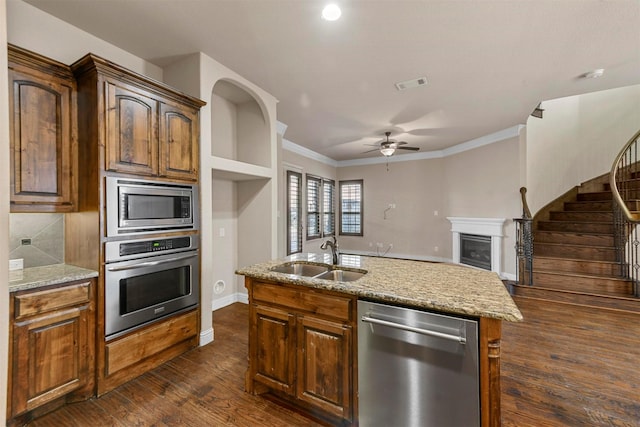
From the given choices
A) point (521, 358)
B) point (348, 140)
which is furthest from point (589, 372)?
point (348, 140)

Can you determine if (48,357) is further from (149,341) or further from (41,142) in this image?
(41,142)

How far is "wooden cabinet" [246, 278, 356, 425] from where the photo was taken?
161cm

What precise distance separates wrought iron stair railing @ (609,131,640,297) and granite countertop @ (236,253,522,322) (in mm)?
3440

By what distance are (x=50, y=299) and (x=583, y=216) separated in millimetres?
7272

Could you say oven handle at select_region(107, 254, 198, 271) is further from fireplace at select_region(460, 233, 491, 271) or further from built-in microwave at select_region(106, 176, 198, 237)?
fireplace at select_region(460, 233, 491, 271)

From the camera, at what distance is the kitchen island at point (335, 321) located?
4.16 feet

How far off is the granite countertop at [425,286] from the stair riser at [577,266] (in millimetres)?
3401

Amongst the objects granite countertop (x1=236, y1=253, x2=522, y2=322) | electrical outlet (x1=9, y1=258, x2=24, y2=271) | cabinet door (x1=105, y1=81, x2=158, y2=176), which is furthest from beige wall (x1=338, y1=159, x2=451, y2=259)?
electrical outlet (x1=9, y1=258, x2=24, y2=271)

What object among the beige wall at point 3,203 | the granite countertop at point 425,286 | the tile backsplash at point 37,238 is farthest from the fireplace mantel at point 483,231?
the tile backsplash at point 37,238

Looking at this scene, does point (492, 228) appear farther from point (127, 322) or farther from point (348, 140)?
point (127, 322)

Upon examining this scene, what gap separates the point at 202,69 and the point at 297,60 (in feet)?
3.14

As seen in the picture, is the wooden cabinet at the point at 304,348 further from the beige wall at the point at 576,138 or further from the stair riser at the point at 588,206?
the stair riser at the point at 588,206

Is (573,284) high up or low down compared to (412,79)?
down

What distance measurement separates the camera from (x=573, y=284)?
4008 mm
